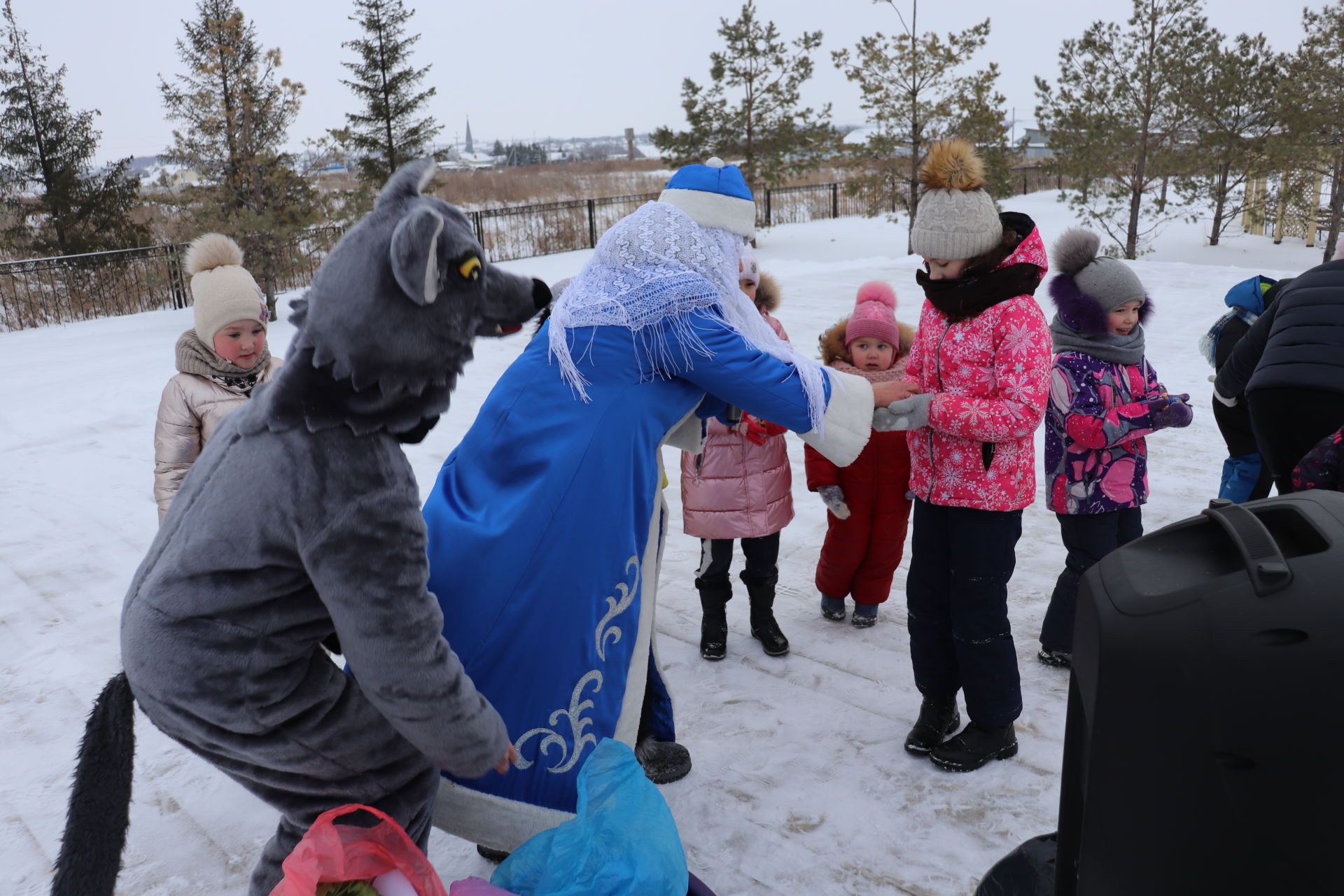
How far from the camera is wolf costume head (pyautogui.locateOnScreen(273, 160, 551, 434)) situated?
1581 mm

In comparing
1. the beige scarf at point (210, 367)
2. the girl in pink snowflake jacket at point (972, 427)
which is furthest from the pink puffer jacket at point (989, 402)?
the beige scarf at point (210, 367)

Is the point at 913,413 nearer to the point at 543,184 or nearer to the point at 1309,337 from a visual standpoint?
the point at 1309,337

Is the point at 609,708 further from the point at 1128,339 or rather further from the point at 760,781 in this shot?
the point at 1128,339

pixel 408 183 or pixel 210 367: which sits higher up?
pixel 408 183

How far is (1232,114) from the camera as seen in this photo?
1778 cm

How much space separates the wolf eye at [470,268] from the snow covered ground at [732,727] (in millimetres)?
500

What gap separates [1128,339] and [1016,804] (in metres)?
1.58

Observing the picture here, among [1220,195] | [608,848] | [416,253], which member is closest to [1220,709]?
[608,848]

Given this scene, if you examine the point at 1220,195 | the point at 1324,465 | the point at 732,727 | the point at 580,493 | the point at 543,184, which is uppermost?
the point at 543,184

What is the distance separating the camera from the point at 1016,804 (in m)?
2.67

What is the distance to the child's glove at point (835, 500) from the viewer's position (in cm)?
360

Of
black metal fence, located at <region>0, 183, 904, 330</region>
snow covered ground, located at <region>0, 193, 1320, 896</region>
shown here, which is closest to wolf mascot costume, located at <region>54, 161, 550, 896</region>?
snow covered ground, located at <region>0, 193, 1320, 896</region>

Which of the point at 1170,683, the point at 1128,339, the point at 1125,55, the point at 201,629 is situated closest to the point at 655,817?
the point at 201,629

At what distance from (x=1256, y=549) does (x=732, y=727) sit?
2.28m
